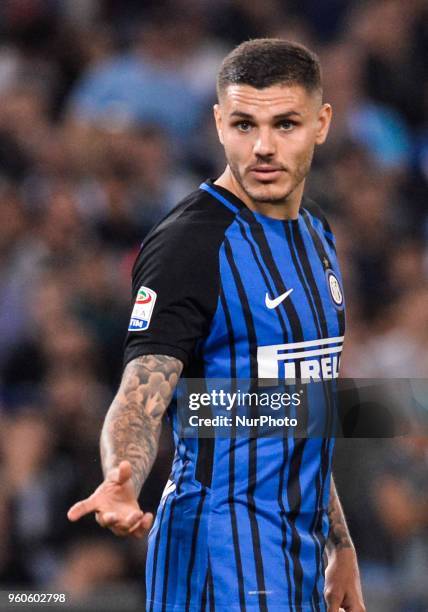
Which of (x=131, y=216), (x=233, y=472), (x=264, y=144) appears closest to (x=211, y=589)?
(x=233, y=472)

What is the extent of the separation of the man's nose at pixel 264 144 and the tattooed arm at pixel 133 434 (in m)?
0.53

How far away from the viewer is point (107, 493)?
1.97 metres

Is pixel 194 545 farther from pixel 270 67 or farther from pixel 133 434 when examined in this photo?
pixel 270 67

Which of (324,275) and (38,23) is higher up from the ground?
(38,23)

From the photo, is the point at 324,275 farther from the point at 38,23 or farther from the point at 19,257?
the point at 38,23

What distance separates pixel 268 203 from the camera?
8.86 ft

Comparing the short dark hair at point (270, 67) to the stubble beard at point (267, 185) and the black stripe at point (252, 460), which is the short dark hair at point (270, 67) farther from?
the black stripe at point (252, 460)

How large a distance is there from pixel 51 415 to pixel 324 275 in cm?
238

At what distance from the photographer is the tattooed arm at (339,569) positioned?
281 cm

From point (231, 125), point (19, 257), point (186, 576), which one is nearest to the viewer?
point (186, 576)

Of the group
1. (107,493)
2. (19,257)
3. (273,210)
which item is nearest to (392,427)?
(273,210)

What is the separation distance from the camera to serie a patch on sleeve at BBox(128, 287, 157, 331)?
2.43 meters

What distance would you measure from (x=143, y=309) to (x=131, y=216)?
3.42 m

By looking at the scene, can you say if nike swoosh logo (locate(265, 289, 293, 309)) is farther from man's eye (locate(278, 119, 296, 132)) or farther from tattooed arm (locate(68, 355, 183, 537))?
man's eye (locate(278, 119, 296, 132))
